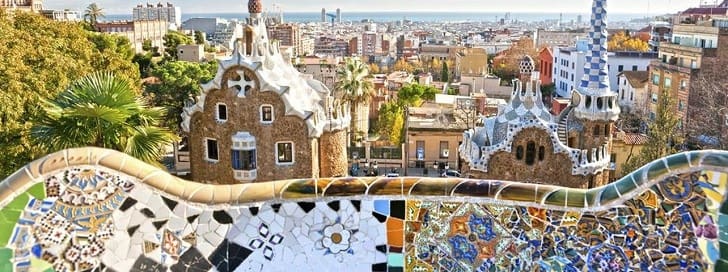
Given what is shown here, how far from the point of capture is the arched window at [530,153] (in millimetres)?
14883

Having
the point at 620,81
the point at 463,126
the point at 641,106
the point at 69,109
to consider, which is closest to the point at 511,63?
the point at 620,81

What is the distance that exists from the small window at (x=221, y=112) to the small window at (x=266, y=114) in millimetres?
905

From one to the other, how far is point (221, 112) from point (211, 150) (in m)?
1.11

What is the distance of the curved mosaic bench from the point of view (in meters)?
4.35

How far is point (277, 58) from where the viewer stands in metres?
17.3

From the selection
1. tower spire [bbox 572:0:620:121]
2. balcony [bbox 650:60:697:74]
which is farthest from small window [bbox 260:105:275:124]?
balcony [bbox 650:60:697:74]

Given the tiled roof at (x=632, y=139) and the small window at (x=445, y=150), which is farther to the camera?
the small window at (x=445, y=150)

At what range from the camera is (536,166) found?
14.9 meters

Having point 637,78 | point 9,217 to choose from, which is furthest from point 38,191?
point 637,78

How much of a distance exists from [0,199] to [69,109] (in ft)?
13.7

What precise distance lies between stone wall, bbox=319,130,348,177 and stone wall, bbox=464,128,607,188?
469 centimetres

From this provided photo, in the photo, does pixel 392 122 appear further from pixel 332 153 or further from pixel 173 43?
pixel 173 43

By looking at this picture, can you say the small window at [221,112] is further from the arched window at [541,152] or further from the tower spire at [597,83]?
the tower spire at [597,83]

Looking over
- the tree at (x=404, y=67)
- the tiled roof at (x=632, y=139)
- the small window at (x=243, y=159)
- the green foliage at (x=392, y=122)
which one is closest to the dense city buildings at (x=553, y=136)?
the small window at (x=243, y=159)
